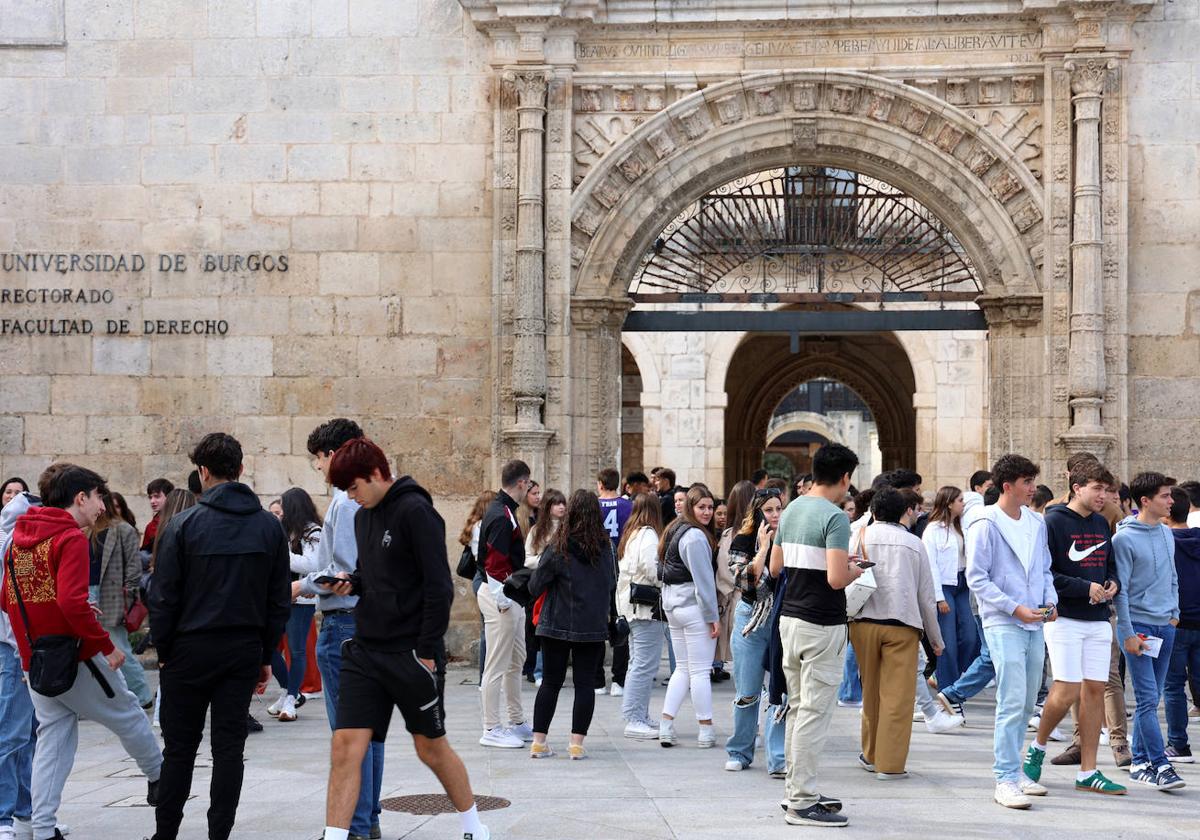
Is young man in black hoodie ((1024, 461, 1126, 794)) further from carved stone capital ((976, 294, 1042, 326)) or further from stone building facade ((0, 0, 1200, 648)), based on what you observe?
carved stone capital ((976, 294, 1042, 326))

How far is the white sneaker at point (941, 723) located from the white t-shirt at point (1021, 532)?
2.50m

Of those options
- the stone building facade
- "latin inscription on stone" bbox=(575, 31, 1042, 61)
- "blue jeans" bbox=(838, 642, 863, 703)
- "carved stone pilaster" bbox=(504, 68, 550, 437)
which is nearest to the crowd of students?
"blue jeans" bbox=(838, 642, 863, 703)

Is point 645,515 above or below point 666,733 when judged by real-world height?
above

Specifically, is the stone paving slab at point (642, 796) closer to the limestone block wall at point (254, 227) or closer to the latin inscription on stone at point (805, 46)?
the limestone block wall at point (254, 227)

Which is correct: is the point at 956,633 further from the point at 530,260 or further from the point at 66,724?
the point at 66,724

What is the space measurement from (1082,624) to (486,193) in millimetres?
7314

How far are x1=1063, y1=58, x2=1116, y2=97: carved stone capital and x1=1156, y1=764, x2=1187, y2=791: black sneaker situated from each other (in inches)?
265

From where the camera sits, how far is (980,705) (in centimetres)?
1095

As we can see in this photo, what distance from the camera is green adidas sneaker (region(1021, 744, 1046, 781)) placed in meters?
7.49

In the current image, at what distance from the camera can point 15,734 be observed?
6.57 metres

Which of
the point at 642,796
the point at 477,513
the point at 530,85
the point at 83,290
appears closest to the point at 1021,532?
the point at 642,796

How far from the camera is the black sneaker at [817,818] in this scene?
6609 millimetres

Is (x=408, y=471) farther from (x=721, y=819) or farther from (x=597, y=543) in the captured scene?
(x=721, y=819)

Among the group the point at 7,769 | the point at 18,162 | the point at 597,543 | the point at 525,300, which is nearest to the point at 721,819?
the point at 597,543
